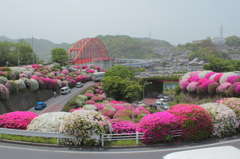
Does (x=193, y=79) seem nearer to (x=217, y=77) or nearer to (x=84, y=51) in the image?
(x=217, y=77)

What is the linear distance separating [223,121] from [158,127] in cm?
401

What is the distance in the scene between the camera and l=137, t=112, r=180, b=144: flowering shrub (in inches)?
424

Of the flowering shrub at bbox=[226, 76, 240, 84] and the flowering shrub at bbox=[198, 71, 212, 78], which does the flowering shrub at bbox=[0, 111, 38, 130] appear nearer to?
the flowering shrub at bbox=[226, 76, 240, 84]

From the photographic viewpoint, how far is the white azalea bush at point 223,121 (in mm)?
12109

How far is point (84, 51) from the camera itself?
9031cm

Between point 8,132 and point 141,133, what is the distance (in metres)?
6.27

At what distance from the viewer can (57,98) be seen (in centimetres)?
4191

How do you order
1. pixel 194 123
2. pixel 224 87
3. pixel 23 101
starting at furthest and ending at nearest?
pixel 23 101 < pixel 224 87 < pixel 194 123

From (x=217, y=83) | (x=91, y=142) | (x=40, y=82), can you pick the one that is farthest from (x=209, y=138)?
(x=40, y=82)

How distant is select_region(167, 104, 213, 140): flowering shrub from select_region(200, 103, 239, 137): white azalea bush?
580mm

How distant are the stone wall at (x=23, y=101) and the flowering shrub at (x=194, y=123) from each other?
24.9m

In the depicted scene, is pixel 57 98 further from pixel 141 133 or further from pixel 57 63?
pixel 141 133

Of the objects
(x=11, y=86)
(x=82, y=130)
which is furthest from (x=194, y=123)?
(x=11, y=86)

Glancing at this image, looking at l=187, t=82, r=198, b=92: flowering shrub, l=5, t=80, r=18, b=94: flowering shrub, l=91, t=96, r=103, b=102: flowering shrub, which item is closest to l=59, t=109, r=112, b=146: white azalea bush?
l=5, t=80, r=18, b=94: flowering shrub
